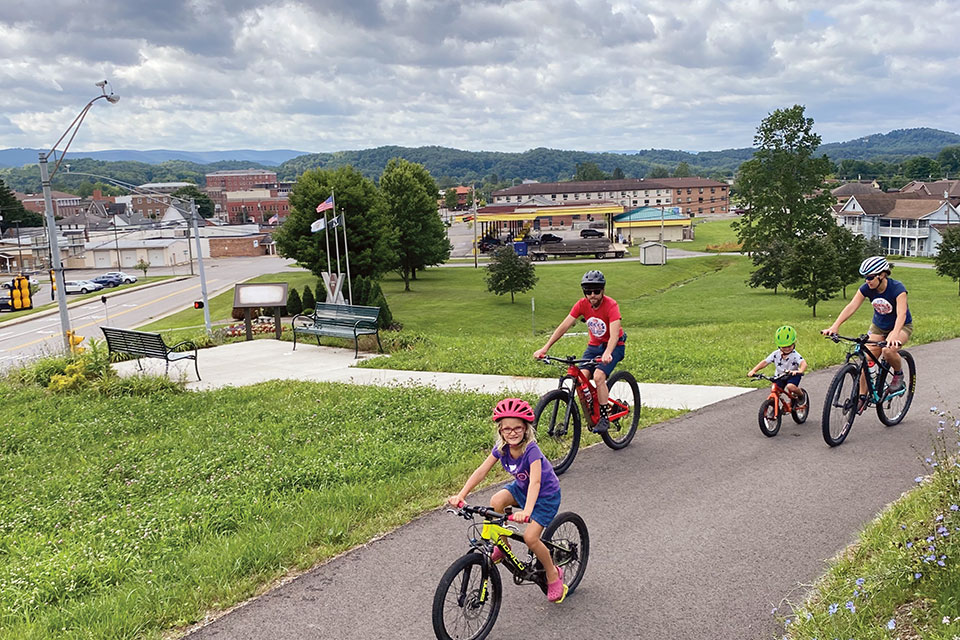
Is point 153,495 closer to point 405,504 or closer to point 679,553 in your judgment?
point 405,504

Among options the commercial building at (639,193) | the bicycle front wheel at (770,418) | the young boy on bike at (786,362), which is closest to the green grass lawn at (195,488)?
the bicycle front wheel at (770,418)

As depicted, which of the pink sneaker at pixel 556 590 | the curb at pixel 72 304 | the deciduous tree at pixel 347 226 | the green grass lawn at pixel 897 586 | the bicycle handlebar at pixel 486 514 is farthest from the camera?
the curb at pixel 72 304

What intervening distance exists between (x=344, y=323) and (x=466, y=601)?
12.9 meters

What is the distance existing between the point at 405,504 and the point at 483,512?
2470mm

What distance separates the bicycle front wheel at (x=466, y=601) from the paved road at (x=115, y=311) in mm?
28721

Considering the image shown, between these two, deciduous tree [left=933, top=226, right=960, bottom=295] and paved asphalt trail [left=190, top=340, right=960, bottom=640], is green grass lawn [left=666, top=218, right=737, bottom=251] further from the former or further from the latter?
paved asphalt trail [left=190, top=340, right=960, bottom=640]

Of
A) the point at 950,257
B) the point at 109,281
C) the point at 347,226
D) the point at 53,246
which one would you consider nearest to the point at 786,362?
the point at 53,246

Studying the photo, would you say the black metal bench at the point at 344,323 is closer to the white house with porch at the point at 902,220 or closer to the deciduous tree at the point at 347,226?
the deciduous tree at the point at 347,226

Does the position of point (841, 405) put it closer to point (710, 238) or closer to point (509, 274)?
point (509, 274)

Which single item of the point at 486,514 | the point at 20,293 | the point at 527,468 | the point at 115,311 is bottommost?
the point at 115,311

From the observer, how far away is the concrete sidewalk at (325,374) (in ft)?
37.6

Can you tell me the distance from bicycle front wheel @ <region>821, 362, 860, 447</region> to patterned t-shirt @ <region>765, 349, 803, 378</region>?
484 mm

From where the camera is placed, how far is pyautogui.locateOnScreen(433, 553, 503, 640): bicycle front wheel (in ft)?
14.9

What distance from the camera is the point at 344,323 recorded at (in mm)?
17125
